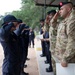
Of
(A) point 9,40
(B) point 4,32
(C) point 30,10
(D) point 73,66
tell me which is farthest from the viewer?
(C) point 30,10

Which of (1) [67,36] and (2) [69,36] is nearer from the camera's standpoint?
(2) [69,36]

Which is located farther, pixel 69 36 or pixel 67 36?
pixel 67 36

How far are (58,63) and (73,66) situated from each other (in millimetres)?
205

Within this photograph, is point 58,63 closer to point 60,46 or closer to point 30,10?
point 60,46

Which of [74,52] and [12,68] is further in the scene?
[12,68]

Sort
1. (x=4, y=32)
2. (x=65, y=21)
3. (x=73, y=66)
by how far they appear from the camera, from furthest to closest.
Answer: (x=4, y=32) → (x=65, y=21) → (x=73, y=66)

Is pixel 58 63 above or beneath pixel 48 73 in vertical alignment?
above

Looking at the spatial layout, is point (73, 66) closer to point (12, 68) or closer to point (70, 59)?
point (70, 59)

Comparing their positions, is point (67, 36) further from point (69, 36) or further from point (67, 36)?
point (69, 36)

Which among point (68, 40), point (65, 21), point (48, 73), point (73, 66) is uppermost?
point (65, 21)

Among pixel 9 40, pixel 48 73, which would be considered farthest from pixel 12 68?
pixel 48 73

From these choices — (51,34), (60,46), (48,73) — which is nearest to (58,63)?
(60,46)

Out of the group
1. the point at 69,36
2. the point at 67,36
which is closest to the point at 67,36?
the point at 67,36

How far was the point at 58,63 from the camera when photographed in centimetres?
318
